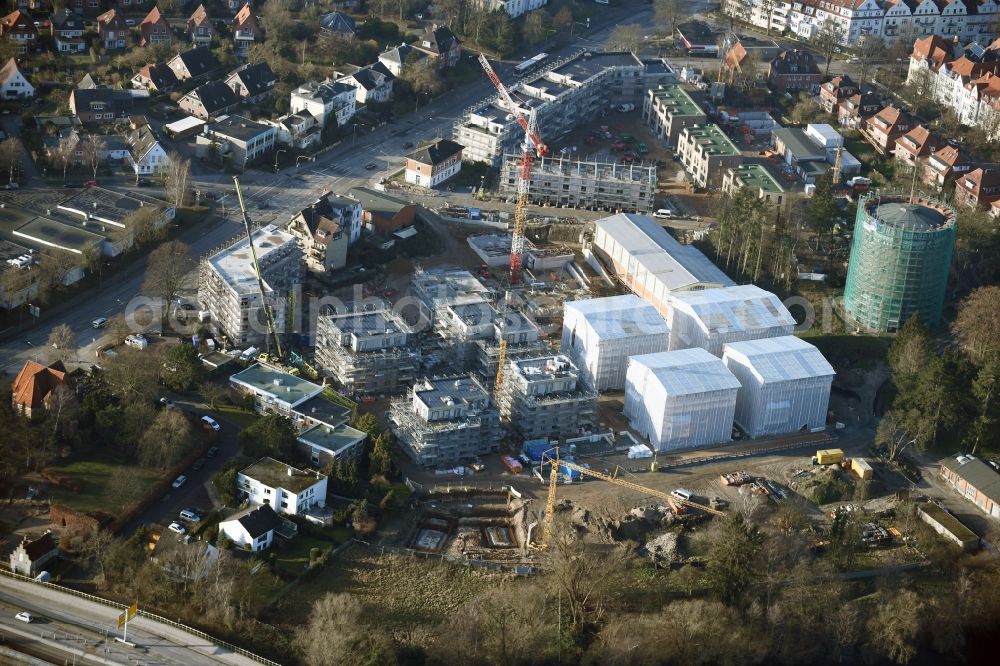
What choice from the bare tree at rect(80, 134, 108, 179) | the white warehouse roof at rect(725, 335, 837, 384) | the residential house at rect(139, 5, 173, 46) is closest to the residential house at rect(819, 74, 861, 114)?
the white warehouse roof at rect(725, 335, 837, 384)

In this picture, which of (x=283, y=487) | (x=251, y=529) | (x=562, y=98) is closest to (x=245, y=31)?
(x=562, y=98)

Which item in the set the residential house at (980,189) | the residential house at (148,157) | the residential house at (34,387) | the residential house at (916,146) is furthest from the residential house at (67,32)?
the residential house at (980,189)

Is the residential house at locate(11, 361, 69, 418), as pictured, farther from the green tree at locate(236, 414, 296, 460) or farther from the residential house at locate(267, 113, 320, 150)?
the residential house at locate(267, 113, 320, 150)

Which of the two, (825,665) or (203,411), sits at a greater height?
(203,411)

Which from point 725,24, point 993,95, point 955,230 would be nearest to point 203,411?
point 955,230

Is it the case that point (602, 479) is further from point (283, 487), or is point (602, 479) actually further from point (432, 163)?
point (432, 163)

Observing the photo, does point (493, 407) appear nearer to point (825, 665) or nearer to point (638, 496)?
point (638, 496)
